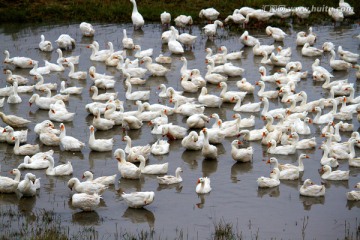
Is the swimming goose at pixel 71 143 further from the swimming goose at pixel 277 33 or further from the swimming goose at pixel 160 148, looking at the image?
the swimming goose at pixel 277 33

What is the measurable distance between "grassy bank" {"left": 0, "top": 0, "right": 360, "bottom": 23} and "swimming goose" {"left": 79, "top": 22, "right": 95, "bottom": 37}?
7.34ft

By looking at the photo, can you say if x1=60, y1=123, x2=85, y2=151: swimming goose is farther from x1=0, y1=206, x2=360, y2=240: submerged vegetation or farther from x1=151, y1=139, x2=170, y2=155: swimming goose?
x1=0, y1=206, x2=360, y2=240: submerged vegetation

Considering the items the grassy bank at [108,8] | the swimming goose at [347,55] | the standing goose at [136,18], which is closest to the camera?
the swimming goose at [347,55]

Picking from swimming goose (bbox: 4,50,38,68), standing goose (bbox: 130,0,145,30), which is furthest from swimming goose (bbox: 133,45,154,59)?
standing goose (bbox: 130,0,145,30)

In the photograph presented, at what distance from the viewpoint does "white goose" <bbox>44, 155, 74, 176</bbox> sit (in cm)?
1814

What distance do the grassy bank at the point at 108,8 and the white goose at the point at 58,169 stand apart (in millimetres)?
15974

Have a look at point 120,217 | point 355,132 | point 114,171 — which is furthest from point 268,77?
point 120,217

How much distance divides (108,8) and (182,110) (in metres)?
13.2

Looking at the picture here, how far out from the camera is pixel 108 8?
34250 mm

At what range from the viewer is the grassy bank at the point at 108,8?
33406mm

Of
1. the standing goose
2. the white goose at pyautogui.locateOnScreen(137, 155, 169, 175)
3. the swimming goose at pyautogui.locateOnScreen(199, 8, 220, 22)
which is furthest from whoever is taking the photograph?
the swimming goose at pyautogui.locateOnScreen(199, 8, 220, 22)

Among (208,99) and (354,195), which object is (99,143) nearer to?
(208,99)

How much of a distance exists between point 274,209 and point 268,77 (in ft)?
31.2

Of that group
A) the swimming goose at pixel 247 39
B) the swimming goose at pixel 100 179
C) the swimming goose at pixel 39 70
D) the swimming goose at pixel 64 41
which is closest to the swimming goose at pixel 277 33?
the swimming goose at pixel 247 39
